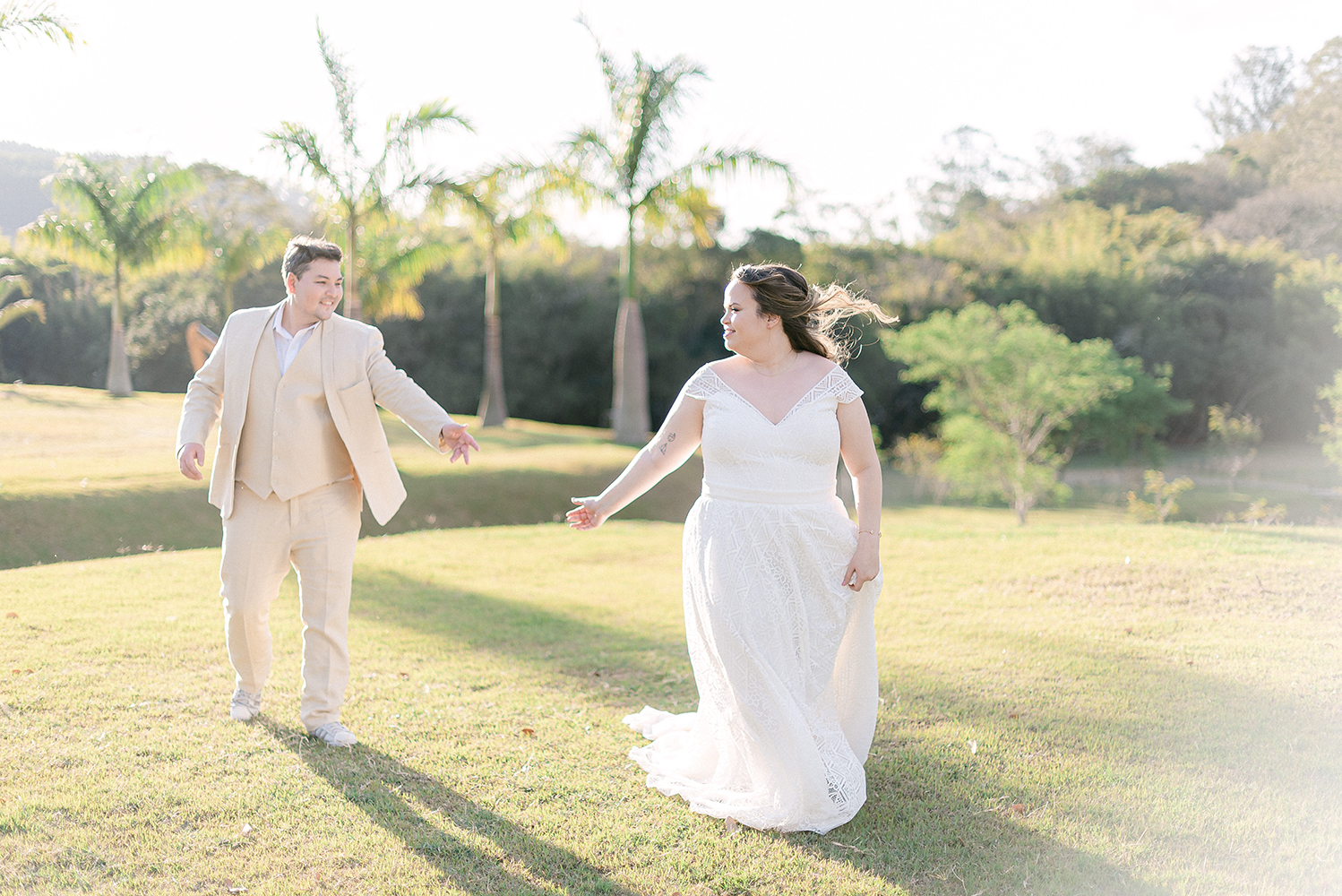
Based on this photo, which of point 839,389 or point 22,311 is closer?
point 839,389

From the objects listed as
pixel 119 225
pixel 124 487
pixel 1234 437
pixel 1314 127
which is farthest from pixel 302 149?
pixel 1234 437

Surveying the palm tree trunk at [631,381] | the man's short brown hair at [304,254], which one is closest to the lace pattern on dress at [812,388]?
the man's short brown hair at [304,254]

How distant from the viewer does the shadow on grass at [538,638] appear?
5785 millimetres

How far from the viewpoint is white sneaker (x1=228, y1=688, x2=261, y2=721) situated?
14.9 ft

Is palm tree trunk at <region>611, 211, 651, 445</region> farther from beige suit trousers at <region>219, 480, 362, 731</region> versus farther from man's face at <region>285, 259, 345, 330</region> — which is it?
man's face at <region>285, 259, 345, 330</region>

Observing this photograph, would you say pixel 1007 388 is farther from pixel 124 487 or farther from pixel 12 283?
pixel 12 283

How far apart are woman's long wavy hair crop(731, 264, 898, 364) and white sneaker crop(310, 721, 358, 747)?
2.68 metres

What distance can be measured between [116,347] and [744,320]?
9.28 m

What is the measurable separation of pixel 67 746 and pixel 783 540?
127 inches

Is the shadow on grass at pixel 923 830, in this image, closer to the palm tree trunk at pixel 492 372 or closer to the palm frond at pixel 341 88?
the palm frond at pixel 341 88

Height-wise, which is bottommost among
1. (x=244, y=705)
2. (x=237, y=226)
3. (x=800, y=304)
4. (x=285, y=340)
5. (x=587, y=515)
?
(x=244, y=705)

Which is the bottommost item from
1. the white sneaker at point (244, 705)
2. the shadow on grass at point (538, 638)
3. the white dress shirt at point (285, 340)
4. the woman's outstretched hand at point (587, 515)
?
the shadow on grass at point (538, 638)

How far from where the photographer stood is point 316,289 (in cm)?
406

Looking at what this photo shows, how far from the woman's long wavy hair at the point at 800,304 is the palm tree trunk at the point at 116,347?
904cm
